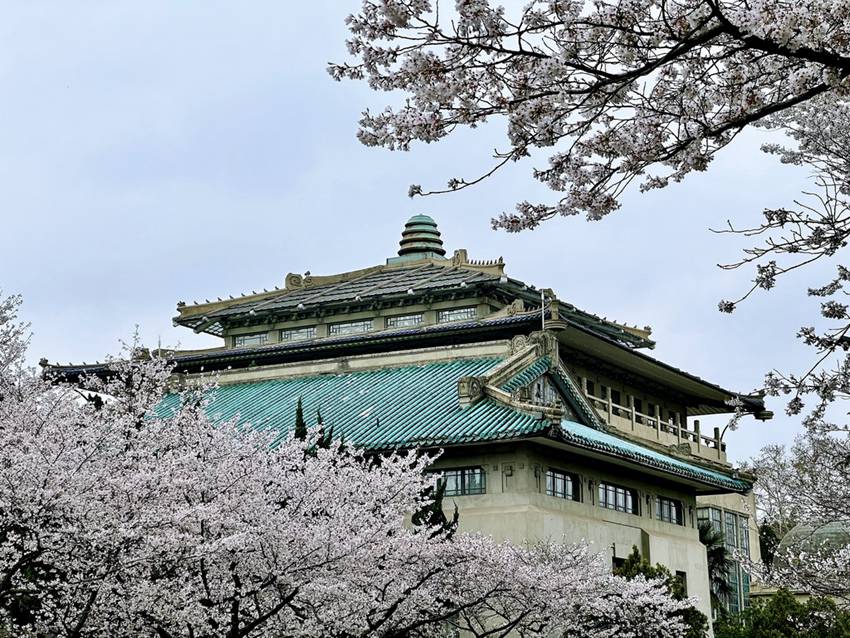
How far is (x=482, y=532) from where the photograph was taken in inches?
1414

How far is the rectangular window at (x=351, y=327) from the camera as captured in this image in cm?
5062

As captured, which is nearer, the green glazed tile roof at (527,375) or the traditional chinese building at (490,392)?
the traditional chinese building at (490,392)

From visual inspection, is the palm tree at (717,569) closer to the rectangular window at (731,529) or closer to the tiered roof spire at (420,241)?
the rectangular window at (731,529)

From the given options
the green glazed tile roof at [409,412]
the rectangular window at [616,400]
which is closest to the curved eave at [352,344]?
the green glazed tile roof at [409,412]

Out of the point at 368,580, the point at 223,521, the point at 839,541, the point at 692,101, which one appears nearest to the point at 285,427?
the point at 368,580

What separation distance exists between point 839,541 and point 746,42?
47.3 m

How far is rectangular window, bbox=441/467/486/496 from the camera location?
37062 millimetres

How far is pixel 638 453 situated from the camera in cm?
4012

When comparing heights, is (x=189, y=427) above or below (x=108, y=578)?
above

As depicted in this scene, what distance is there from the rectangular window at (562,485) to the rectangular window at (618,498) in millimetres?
1689

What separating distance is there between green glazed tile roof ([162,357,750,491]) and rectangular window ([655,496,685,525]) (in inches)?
57.7

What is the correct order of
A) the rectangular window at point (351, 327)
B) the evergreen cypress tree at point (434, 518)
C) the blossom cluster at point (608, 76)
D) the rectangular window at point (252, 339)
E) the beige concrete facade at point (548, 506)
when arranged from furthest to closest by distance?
the rectangular window at point (252, 339) → the rectangular window at point (351, 327) → the beige concrete facade at point (548, 506) → the evergreen cypress tree at point (434, 518) → the blossom cluster at point (608, 76)

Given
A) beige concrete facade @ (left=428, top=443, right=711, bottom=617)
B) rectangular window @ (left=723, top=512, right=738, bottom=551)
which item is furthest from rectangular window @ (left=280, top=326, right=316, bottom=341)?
rectangular window @ (left=723, top=512, right=738, bottom=551)

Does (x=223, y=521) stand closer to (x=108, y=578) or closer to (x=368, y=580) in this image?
(x=108, y=578)
